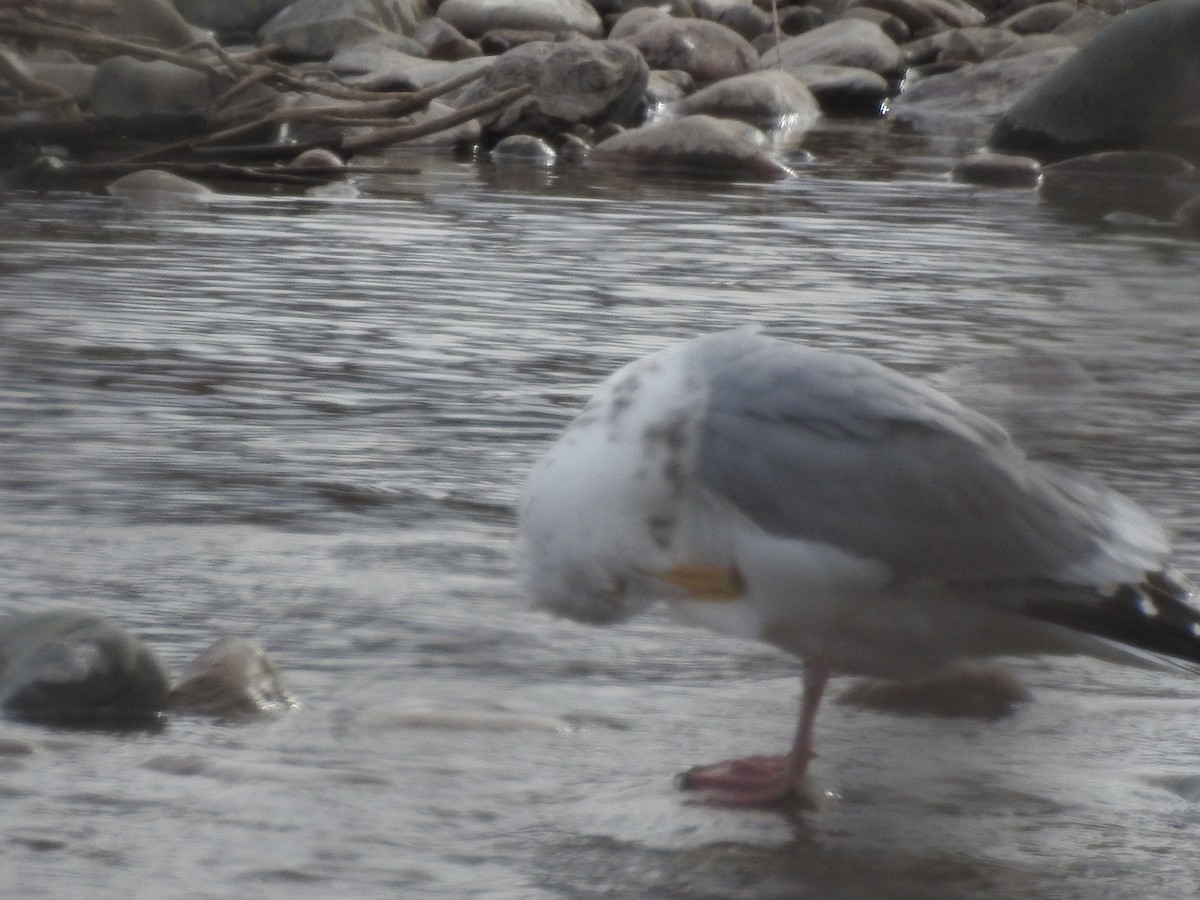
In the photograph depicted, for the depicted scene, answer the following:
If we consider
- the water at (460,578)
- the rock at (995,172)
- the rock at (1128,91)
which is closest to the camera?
the water at (460,578)

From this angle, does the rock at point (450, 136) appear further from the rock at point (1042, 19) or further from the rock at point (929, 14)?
the rock at point (1042, 19)

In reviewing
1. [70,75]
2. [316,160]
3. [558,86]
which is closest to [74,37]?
[316,160]

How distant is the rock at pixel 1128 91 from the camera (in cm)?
1229

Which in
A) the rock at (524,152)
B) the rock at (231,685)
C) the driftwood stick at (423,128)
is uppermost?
the driftwood stick at (423,128)

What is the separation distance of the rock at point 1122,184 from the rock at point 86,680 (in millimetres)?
7101

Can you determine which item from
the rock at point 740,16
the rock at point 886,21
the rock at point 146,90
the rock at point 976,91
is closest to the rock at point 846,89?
the rock at point 976,91

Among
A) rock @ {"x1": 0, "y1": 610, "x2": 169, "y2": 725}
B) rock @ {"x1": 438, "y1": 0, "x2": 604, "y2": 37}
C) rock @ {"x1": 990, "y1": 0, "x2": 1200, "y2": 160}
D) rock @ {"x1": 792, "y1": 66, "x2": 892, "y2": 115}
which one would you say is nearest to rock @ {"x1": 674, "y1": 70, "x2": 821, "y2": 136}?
rock @ {"x1": 792, "y1": 66, "x2": 892, "y2": 115}

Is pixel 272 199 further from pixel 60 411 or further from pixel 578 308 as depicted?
pixel 60 411

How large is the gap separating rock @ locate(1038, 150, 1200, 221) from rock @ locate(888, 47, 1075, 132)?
12.7ft

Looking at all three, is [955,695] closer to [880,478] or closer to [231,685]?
[880,478]

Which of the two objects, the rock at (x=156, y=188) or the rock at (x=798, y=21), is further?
the rock at (x=798, y=21)

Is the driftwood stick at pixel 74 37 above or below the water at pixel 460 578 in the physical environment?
above

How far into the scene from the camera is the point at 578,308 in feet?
21.2

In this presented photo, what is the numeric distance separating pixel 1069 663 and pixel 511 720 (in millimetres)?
1041
